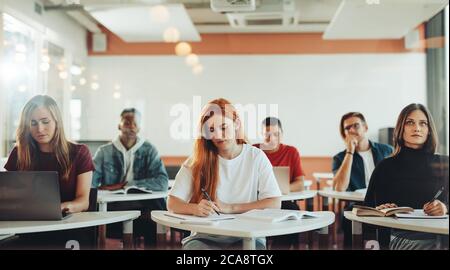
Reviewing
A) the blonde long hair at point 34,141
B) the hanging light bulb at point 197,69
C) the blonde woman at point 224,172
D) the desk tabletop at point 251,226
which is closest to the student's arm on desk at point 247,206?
the blonde woman at point 224,172

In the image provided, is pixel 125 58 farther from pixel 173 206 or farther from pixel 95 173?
pixel 173 206

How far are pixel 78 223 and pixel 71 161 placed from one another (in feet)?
1.69

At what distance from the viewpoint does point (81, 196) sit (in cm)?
238

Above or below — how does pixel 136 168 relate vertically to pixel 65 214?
above

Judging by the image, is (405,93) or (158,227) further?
(405,93)

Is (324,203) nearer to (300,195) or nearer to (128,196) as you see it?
(300,195)

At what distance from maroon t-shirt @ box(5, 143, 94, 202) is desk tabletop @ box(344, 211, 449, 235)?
1.37 meters

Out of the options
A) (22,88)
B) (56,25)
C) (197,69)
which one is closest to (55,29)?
(56,25)

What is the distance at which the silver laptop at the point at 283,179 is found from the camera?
8.40 ft

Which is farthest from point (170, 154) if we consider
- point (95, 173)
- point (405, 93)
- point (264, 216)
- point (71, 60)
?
point (405, 93)

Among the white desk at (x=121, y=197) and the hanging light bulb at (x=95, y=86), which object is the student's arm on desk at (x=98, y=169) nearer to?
the white desk at (x=121, y=197)

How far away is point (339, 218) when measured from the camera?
2.33 meters

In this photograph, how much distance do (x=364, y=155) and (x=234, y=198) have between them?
861 millimetres
